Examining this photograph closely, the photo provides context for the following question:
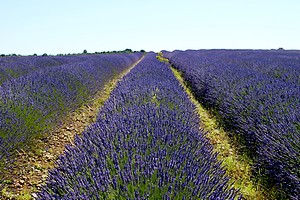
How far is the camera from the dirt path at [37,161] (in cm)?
309

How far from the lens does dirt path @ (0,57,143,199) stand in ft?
10.2

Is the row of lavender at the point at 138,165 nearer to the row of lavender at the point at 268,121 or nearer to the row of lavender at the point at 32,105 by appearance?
the row of lavender at the point at 268,121

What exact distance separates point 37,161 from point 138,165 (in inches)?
93.0

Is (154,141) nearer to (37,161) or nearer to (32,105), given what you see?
(37,161)

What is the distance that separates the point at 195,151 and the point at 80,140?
0.86 metres

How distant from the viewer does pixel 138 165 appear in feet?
6.07

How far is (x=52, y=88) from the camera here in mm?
→ 4973

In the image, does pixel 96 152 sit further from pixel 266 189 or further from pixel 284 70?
pixel 284 70

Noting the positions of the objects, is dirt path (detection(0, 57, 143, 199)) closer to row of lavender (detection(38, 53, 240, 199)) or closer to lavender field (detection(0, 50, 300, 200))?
lavender field (detection(0, 50, 300, 200))

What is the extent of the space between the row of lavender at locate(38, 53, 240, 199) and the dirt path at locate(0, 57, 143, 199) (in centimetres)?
31

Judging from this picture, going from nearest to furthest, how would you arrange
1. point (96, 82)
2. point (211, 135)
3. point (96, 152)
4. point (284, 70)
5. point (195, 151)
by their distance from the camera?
point (96, 152), point (195, 151), point (211, 135), point (284, 70), point (96, 82)

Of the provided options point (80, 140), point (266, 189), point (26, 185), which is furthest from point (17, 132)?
point (266, 189)

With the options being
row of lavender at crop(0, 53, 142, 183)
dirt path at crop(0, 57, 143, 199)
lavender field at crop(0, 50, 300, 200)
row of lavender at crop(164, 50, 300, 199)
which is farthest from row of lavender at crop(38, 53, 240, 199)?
row of lavender at crop(0, 53, 142, 183)

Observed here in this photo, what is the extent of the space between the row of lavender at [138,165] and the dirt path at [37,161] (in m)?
0.31
